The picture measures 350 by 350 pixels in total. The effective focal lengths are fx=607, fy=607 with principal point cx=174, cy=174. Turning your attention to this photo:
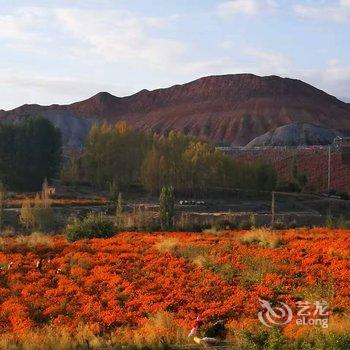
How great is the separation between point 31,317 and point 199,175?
48.6 meters

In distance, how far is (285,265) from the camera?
1647 cm

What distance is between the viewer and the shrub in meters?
25.9

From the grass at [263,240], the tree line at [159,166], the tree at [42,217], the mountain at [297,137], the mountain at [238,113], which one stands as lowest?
the tree at [42,217]

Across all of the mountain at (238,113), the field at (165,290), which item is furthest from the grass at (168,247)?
the mountain at (238,113)

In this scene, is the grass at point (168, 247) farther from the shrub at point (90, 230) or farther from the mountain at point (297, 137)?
the mountain at point (297, 137)

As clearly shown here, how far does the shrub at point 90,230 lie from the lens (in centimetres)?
2589

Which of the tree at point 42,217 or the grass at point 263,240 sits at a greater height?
the grass at point 263,240

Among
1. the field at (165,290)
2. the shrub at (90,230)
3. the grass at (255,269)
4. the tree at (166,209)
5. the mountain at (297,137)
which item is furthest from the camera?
the mountain at (297,137)

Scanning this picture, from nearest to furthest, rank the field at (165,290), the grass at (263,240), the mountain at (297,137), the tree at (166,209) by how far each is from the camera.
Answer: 1. the field at (165,290)
2. the grass at (263,240)
3. the tree at (166,209)
4. the mountain at (297,137)

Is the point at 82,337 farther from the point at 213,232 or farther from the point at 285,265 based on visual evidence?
the point at 213,232

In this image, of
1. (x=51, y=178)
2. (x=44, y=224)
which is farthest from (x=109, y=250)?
(x=51, y=178)

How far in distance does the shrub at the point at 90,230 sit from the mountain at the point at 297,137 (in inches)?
3867

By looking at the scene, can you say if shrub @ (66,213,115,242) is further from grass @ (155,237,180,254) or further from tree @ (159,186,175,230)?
grass @ (155,237,180,254)

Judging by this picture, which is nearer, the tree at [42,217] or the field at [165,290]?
the field at [165,290]
